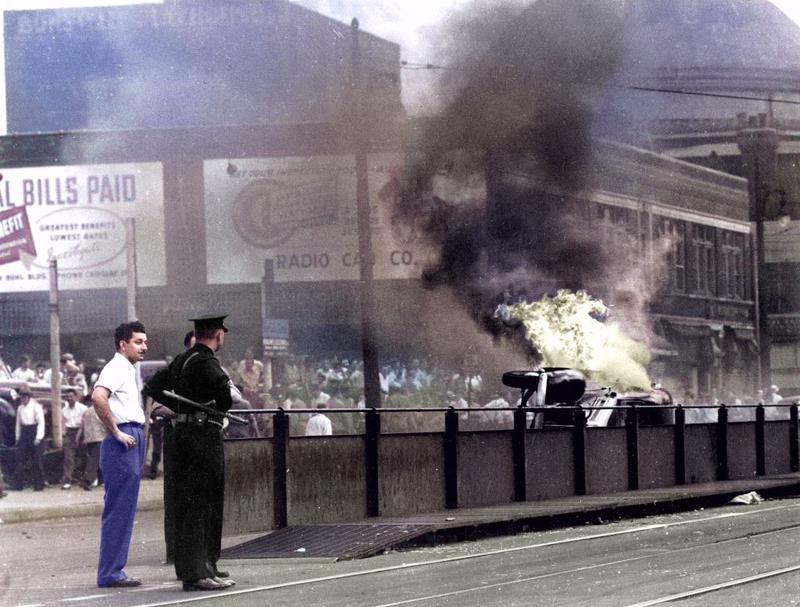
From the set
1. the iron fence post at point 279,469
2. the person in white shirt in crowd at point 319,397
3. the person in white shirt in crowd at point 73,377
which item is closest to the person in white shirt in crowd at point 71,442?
the person in white shirt in crowd at point 319,397

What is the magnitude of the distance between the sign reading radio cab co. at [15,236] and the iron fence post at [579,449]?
1087 inches

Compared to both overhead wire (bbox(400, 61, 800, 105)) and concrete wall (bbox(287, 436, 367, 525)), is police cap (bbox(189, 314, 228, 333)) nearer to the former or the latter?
concrete wall (bbox(287, 436, 367, 525))

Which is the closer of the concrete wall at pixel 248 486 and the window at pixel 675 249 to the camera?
the concrete wall at pixel 248 486

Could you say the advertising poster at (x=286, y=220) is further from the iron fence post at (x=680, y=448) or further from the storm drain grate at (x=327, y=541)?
the storm drain grate at (x=327, y=541)

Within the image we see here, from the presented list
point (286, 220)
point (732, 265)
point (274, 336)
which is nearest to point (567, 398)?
point (274, 336)

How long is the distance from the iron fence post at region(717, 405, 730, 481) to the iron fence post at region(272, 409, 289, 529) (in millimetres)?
9015

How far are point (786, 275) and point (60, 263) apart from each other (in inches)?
916

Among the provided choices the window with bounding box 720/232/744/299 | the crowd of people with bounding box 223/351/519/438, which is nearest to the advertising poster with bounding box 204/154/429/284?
the crowd of people with bounding box 223/351/519/438

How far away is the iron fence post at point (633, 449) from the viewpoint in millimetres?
20250

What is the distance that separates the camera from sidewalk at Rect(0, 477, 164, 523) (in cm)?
2012

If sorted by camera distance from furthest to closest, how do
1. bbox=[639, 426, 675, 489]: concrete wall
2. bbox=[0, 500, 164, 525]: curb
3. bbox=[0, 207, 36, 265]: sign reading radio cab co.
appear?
bbox=[0, 207, 36, 265]: sign reading radio cab co.
bbox=[639, 426, 675, 489]: concrete wall
bbox=[0, 500, 164, 525]: curb

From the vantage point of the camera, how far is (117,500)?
1148 cm

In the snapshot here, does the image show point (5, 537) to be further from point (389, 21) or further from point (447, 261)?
point (447, 261)

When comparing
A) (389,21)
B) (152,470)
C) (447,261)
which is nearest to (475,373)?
(447,261)
